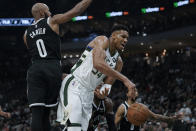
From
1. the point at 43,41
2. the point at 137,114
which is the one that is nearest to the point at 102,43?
the point at 43,41

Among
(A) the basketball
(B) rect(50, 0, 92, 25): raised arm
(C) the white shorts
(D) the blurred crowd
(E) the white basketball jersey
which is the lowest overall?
(D) the blurred crowd

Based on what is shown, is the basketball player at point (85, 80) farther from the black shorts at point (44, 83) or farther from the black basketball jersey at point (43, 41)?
the black basketball jersey at point (43, 41)

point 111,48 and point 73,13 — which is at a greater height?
point 73,13

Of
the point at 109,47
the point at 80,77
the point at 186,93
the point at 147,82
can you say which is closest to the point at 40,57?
the point at 80,77

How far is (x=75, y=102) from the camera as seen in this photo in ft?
15.3

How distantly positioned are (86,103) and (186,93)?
13369 millimetres

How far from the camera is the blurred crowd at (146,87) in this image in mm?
16822

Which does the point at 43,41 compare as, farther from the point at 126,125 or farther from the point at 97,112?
the point at 126,125

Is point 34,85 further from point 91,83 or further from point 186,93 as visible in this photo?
point 186,93

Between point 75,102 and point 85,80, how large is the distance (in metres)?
0.35

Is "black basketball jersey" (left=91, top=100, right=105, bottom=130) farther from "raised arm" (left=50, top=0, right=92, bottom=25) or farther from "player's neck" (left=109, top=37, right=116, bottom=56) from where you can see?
"raised arm" (left=50, top=0, right=92, bottom=25)

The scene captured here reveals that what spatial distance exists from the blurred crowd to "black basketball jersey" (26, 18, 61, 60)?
6.49 meters

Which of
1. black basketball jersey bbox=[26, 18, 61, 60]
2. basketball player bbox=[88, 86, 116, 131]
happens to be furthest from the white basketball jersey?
basketball player bbox=[88, 86, 116, 131]

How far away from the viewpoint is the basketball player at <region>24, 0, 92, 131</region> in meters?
4.70
